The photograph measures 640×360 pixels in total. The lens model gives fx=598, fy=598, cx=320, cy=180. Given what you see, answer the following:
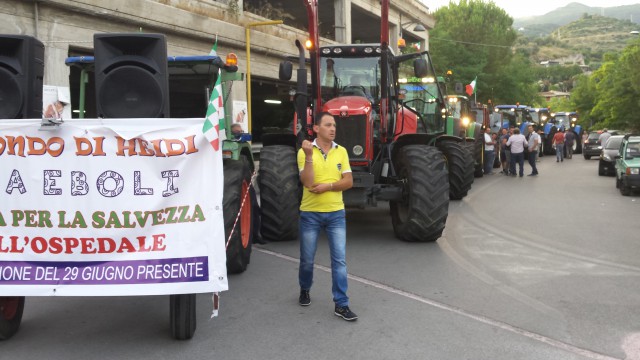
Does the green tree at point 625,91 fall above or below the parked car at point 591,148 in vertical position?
A: above

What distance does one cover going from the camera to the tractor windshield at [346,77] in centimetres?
948

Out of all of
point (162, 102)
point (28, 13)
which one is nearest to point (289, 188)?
point (162, 102)

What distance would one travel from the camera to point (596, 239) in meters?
9.02

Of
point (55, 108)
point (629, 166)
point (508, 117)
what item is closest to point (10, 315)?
point (55, 108)

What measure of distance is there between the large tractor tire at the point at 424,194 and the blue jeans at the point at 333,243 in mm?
3178

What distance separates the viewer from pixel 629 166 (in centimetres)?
1457

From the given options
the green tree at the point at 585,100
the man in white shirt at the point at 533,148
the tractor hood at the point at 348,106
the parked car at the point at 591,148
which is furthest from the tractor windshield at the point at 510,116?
the green tree at the point at 585,100

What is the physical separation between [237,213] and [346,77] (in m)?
4.12

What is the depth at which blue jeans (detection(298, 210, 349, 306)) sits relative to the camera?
5.27 metres

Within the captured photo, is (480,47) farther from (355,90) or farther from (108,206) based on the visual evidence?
(108,206)

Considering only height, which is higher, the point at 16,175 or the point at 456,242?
the point at 16,175

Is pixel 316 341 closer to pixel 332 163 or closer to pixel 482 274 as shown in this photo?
pixel 332 163

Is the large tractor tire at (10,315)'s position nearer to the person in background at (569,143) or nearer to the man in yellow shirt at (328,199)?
the man in yellow shirt at (328,199)

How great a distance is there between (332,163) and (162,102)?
1595 mm
